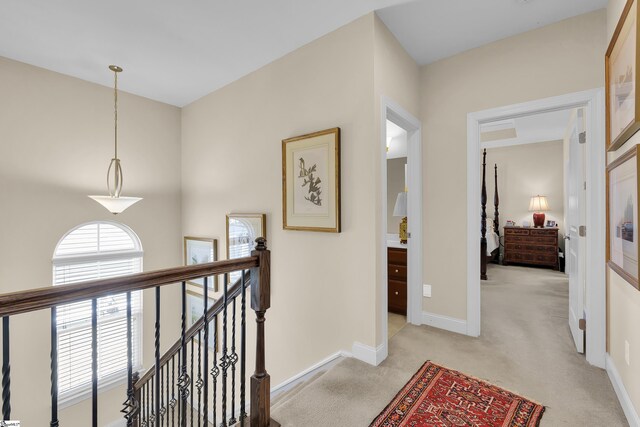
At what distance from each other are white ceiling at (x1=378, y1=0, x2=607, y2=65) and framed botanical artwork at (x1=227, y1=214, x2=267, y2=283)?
2139 mm

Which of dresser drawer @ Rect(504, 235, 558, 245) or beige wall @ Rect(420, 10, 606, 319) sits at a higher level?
beige wall @ Rect(420, 10, 606, 319)

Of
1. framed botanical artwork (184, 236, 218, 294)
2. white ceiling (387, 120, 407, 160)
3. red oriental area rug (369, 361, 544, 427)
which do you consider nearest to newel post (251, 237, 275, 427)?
red oriental area rug (369, 361, 544, 427)

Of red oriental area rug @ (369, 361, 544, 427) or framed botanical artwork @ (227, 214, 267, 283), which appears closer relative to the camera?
red oriental area rug @ (369, 361, 544, 427)

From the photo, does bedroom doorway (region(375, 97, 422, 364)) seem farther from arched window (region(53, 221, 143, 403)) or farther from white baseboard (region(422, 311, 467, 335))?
arched window (region(53, 221, 143, 403))

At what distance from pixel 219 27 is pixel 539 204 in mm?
6774

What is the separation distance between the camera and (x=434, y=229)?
295cm

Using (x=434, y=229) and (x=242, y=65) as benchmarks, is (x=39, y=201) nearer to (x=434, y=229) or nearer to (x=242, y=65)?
(x=242, y=65)

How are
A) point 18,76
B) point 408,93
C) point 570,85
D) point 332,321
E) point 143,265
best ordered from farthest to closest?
point 143,265, point 18,76, point 408,93, point 332,321, point 570,85

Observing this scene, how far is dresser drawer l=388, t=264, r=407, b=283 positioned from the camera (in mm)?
3537

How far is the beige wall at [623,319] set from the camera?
1554 mm

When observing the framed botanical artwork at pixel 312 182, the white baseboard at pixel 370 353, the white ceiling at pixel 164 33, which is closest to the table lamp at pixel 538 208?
the white baseboard at pixel 370 353

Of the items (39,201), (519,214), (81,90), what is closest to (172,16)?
(81,90)

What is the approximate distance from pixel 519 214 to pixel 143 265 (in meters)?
7.36

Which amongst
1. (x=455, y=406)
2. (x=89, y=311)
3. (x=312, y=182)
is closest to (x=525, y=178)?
(x=312, y=182)
